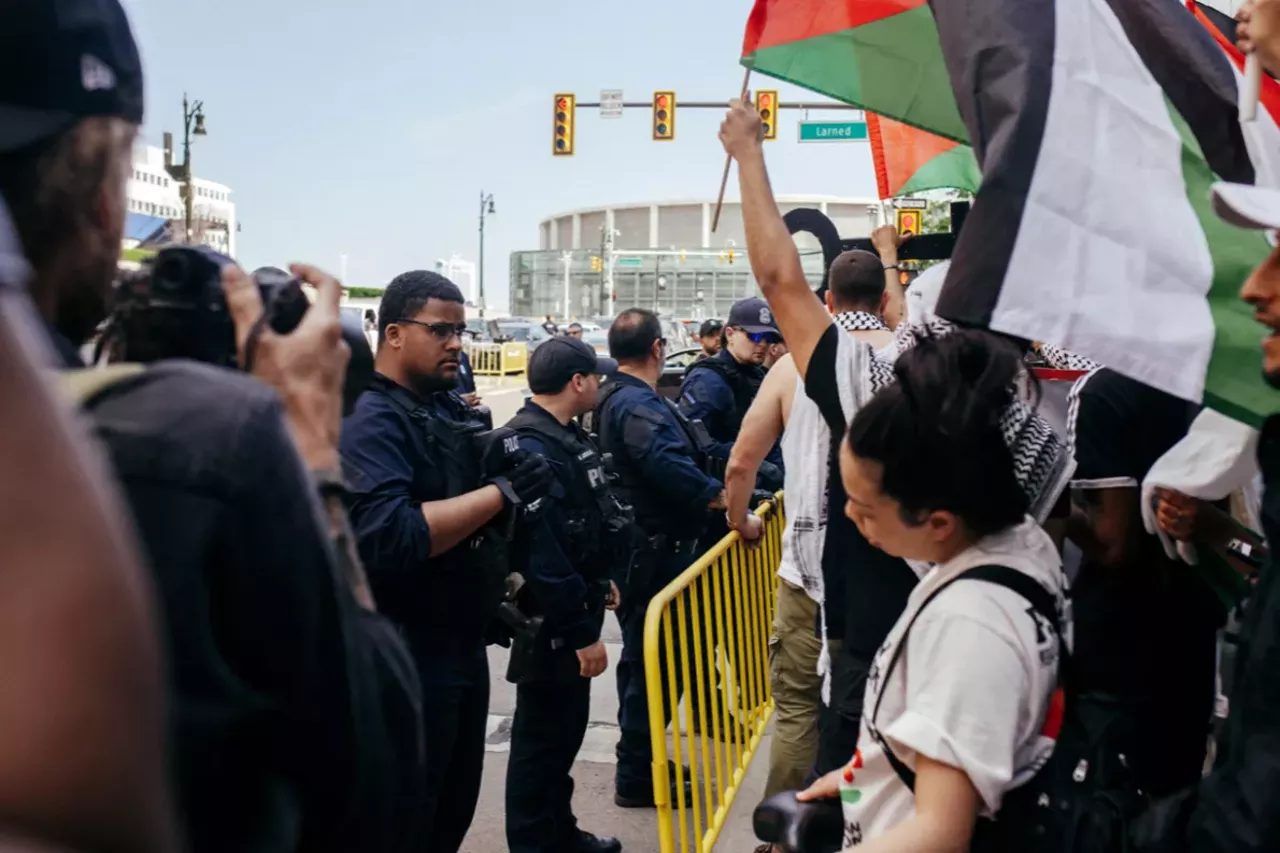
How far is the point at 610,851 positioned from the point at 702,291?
8941 centimetres

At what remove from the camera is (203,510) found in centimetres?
85

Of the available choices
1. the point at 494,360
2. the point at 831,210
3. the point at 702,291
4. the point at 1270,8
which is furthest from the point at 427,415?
the point at 831,210

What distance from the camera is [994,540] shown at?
1763mm

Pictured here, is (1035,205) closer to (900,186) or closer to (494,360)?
(900,186)

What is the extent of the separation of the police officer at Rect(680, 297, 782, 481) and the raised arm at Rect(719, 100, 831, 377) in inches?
151

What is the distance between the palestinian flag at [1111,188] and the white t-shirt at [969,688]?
39cm

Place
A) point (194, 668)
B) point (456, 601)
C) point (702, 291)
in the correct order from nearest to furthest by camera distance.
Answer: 1. point (194, 668)
2. point (456, 601)
3. point (702, 291)

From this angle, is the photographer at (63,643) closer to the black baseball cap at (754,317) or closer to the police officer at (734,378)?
the police officer at (734,378)

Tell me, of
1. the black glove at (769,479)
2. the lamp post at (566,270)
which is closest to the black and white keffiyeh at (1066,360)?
the black glove at (769,479)

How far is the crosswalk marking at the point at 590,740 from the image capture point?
5.16 meters

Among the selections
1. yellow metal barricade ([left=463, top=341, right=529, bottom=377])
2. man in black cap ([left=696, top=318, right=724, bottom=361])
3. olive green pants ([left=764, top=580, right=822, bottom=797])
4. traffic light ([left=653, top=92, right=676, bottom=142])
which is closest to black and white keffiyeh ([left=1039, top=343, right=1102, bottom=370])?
olive green pants ([left=764, top=580, right=822, bottom=797])

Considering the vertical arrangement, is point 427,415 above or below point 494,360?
above

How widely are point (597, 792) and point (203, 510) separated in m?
4.28

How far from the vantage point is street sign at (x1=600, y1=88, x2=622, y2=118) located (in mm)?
21125
